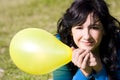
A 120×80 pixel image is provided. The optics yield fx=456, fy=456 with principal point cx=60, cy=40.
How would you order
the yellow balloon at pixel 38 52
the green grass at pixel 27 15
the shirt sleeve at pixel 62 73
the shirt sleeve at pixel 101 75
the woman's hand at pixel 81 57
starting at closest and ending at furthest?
1. the woman's hand at pixel 81 57
2. the yellow balloon at pixel 38 52
3. the shirt sleeve at pixel 101 75
4. the shirt sleeve at pixel 62 73
5. the green grass at pixel 27 15

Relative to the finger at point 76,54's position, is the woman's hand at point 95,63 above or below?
below

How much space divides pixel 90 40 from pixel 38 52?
443mm

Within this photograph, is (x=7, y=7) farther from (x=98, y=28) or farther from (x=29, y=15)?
(x=98, y=28)

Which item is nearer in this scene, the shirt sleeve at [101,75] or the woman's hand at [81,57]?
the woman's hand at [81,57]

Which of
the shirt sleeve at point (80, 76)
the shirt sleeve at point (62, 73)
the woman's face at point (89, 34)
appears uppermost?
the woman's face at point (89, 34)

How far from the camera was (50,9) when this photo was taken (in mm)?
10375

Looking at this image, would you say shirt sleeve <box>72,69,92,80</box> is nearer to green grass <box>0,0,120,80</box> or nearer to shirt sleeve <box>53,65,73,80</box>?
shirt sleeve <box>53,65,73,80</box>

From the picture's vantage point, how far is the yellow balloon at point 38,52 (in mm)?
3775

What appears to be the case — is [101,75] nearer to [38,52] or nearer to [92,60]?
[92,60]

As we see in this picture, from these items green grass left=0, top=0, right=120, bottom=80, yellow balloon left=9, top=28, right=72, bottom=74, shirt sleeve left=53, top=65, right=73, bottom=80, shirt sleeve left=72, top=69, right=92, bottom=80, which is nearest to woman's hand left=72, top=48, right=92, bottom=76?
yellow balloon left=9, top=28, right=72, bottom=74

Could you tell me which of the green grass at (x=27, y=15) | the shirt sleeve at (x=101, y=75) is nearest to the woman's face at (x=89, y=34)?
the shirt sleeve at (x=101, y=75)

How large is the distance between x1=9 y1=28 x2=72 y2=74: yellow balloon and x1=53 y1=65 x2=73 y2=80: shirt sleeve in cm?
49

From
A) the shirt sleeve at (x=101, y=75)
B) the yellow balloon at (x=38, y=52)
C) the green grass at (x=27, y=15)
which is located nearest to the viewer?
the yellow balloon at (x=38, y=52)

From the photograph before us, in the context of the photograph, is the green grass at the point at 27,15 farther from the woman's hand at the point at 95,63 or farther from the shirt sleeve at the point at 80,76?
the woman's hand at the point at 95,63
